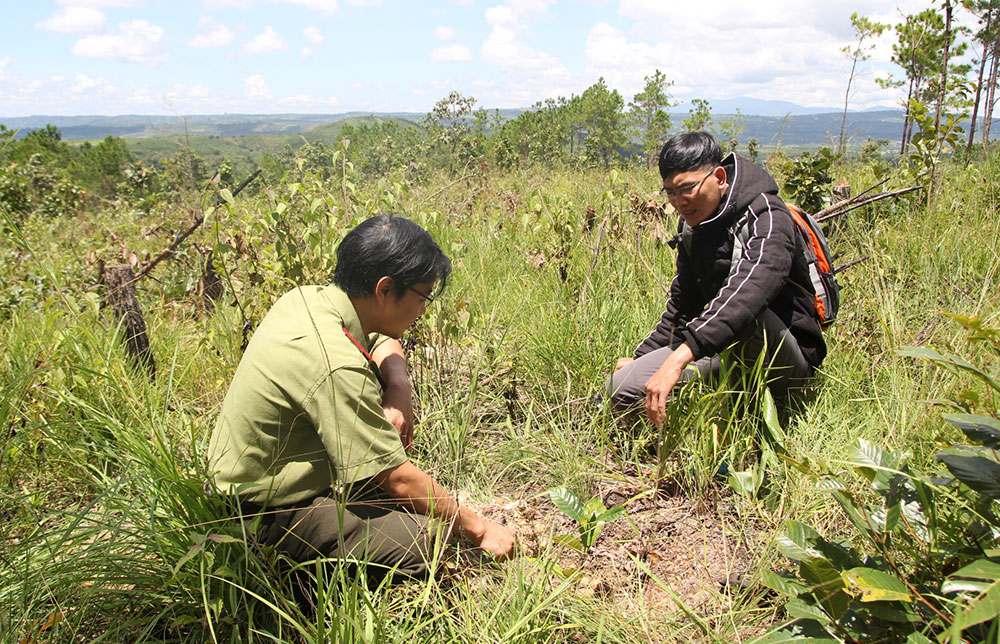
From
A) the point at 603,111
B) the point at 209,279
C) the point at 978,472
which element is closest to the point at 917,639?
the point at 978,472

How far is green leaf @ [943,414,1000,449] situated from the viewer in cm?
113

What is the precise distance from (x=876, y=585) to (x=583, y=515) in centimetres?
84

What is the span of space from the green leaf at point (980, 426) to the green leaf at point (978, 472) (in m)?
0.06

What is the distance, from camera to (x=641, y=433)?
7.75 feet

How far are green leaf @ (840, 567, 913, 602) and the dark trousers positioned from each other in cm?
109

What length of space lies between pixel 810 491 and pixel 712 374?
1.92 ft

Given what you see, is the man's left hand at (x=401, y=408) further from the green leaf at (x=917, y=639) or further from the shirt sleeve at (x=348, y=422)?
the green leaf at (x=917, y=639)

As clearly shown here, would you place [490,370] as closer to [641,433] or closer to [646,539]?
[641,433]

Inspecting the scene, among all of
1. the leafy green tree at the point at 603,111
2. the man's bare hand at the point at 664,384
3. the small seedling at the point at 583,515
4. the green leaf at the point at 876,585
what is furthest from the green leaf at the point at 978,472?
the leafy green tree at the point at 603,111

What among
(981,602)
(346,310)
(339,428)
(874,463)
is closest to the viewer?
(981,602)

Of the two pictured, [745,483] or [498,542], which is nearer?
[498,542]

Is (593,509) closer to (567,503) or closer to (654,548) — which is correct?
(567,503)

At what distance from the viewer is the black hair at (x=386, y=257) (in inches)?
67.2

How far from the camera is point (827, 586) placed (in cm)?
124
